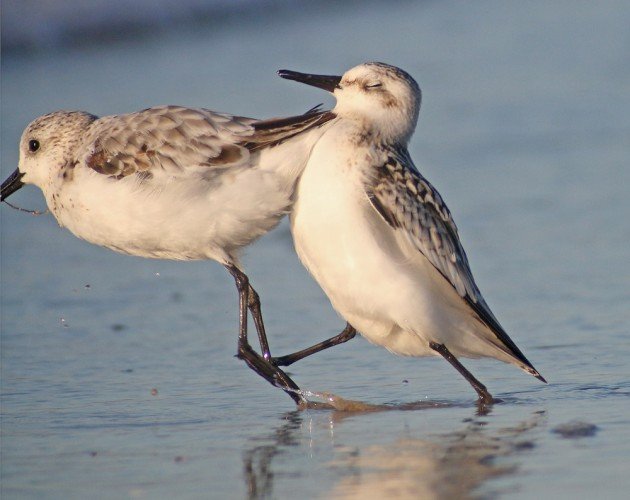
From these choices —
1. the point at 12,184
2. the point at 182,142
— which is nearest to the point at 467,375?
the point at 182,142

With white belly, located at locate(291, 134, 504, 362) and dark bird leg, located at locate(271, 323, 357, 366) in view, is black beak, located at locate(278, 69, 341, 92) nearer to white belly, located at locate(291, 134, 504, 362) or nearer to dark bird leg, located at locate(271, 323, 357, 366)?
white belly, located at locate(291, 134, 504, 362)

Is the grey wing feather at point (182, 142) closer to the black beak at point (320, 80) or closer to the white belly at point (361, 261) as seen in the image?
the white belly at point (361, 261)

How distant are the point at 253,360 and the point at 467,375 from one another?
1082 millimetres

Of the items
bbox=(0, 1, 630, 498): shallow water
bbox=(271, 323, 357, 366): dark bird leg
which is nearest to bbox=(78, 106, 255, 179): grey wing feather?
bbox=(0, 1, 630, 498): shallow water

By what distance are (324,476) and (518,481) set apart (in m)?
0.76

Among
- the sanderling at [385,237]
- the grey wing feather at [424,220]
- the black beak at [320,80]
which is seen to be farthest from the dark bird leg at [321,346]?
the black beak at [320,80]

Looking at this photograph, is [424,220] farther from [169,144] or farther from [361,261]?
[169,144]

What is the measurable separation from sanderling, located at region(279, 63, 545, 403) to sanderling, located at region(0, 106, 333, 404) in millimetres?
165

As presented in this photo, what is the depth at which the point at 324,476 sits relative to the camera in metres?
5.61

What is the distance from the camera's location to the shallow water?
5758 mm

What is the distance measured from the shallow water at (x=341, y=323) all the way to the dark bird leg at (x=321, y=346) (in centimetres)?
12

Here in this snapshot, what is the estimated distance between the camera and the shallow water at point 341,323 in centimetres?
576

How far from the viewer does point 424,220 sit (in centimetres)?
691

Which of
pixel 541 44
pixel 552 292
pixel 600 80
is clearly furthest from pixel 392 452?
pixel 541 44
